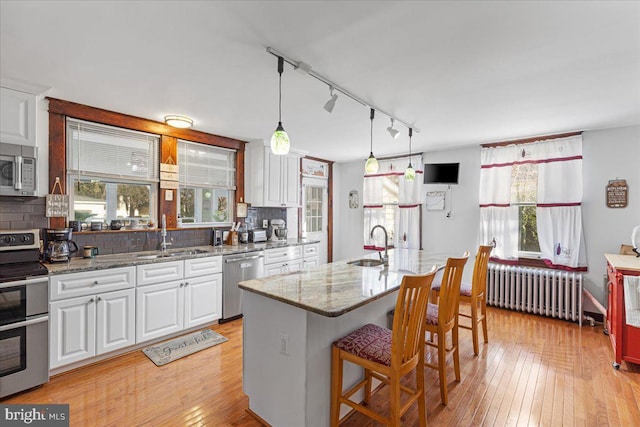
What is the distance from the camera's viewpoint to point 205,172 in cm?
420

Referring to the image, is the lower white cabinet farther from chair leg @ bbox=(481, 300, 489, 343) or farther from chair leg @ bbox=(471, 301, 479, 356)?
chair leg @ bbox=(481, 300, 489, 343)

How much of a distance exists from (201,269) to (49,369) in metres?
1.45

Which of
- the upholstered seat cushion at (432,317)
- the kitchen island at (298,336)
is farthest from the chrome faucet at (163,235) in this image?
the upholstered seat cushion at (432,317)

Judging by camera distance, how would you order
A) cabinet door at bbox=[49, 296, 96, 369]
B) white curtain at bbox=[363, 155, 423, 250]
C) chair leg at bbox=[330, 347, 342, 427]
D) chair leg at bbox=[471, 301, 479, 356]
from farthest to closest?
white curtain at bbox=[363, 155, 423, 250], chair leg at bbox=[471, 301, 479, 356], cabinet door at bbox=[49, 296, 96, 369], chair leg at bbox=[330, 347, 342, 427]

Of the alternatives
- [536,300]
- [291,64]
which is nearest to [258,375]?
[291,64]

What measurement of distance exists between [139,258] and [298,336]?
223cm

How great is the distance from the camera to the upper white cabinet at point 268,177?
449 centimetres

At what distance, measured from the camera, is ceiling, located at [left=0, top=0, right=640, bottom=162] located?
1592 mm

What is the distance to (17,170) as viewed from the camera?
254 cm

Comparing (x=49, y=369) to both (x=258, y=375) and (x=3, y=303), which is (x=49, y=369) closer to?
(x=3, y=303)

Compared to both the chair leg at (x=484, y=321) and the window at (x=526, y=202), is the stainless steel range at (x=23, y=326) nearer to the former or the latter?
the chair leg at (x=484, y=321)

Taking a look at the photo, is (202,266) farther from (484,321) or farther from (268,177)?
(484,321)

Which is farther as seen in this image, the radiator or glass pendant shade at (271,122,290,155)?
the radiator

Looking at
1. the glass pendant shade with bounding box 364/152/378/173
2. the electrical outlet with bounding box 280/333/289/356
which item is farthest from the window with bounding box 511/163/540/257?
the electrical outlet with bounding box 280/333/289/356
